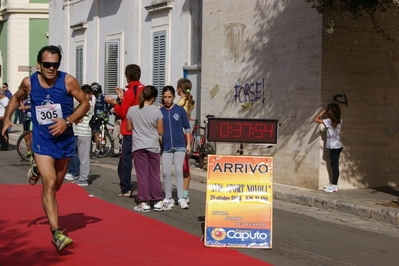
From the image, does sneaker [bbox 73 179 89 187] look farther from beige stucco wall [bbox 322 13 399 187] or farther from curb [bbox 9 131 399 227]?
beige stucco wall [bbox 322 13 399 187]

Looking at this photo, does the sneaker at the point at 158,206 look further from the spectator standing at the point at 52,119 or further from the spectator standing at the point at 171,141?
the spectator standing at the point at 52,119

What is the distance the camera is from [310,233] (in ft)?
34.5

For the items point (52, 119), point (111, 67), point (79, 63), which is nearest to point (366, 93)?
point (52, 119)

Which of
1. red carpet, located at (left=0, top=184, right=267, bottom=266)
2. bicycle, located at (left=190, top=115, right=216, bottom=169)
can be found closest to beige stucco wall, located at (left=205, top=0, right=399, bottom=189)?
bicycle, located at (left=190, top=115, right=216, bottom=169)

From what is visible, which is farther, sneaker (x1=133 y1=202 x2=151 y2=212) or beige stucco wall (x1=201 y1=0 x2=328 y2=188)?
beige stucco wall (x1=201 y1=0 x2=328 y2=188)

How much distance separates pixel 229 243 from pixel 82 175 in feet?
20.6

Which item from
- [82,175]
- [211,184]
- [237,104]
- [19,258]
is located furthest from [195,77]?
[19,258]

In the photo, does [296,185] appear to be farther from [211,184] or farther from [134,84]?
[211,184]

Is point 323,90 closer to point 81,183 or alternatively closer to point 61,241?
point 81,183

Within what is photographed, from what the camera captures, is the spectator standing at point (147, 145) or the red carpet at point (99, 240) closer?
the red carpet at point (99, 240)

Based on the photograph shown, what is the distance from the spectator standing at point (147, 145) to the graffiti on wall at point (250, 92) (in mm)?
4526

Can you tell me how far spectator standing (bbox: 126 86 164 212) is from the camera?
11.8 meters

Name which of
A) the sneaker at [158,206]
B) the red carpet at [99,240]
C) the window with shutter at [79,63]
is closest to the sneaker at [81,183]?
the red carpet at [99,240]

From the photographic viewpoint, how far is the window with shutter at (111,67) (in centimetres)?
2519
